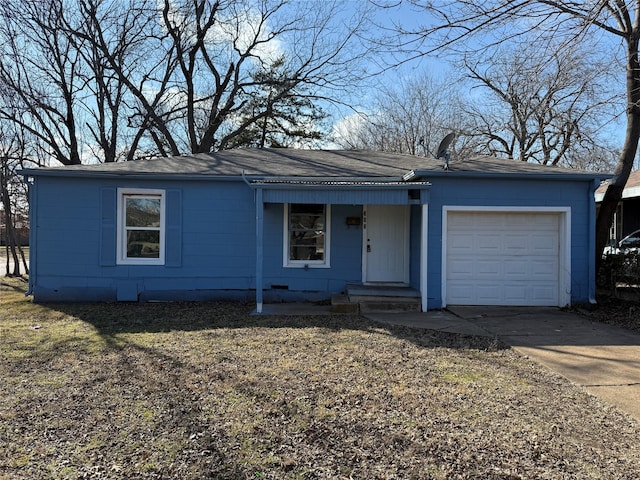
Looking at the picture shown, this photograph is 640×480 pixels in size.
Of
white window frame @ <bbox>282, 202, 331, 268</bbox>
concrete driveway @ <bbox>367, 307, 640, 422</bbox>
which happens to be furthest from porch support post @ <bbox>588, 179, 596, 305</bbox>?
white window frame @ <bbox>282, 202, 331, 268</bbox>

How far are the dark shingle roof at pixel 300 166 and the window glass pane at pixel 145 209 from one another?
2.13 feet

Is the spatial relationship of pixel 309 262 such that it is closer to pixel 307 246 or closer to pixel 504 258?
pixel 307 246

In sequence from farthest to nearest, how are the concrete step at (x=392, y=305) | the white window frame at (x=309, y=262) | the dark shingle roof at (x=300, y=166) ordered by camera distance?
the white window frame at (x=309, y=262) < the dark shingle roof at (x=300, y=166) < the concrete step at (x=392, y=305)

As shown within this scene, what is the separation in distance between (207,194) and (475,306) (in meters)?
5.98

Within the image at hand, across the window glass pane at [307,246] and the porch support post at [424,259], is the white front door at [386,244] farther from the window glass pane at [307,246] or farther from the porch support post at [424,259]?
the porch support post at [424,259]

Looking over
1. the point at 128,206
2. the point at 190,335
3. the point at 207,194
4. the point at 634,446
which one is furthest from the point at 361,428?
the point at 128,206

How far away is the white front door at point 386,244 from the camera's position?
9648 mm

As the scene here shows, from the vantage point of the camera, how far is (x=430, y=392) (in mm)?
4109

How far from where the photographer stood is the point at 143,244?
31.2 ft

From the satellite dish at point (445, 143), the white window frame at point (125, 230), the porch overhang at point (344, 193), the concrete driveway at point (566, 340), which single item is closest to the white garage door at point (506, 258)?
the concrete driveway at point (566, 340)

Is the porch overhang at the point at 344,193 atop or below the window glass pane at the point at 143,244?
atop

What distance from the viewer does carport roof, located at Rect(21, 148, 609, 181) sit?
887cm

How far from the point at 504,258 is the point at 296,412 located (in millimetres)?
6615

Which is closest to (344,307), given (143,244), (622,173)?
(143,244)
